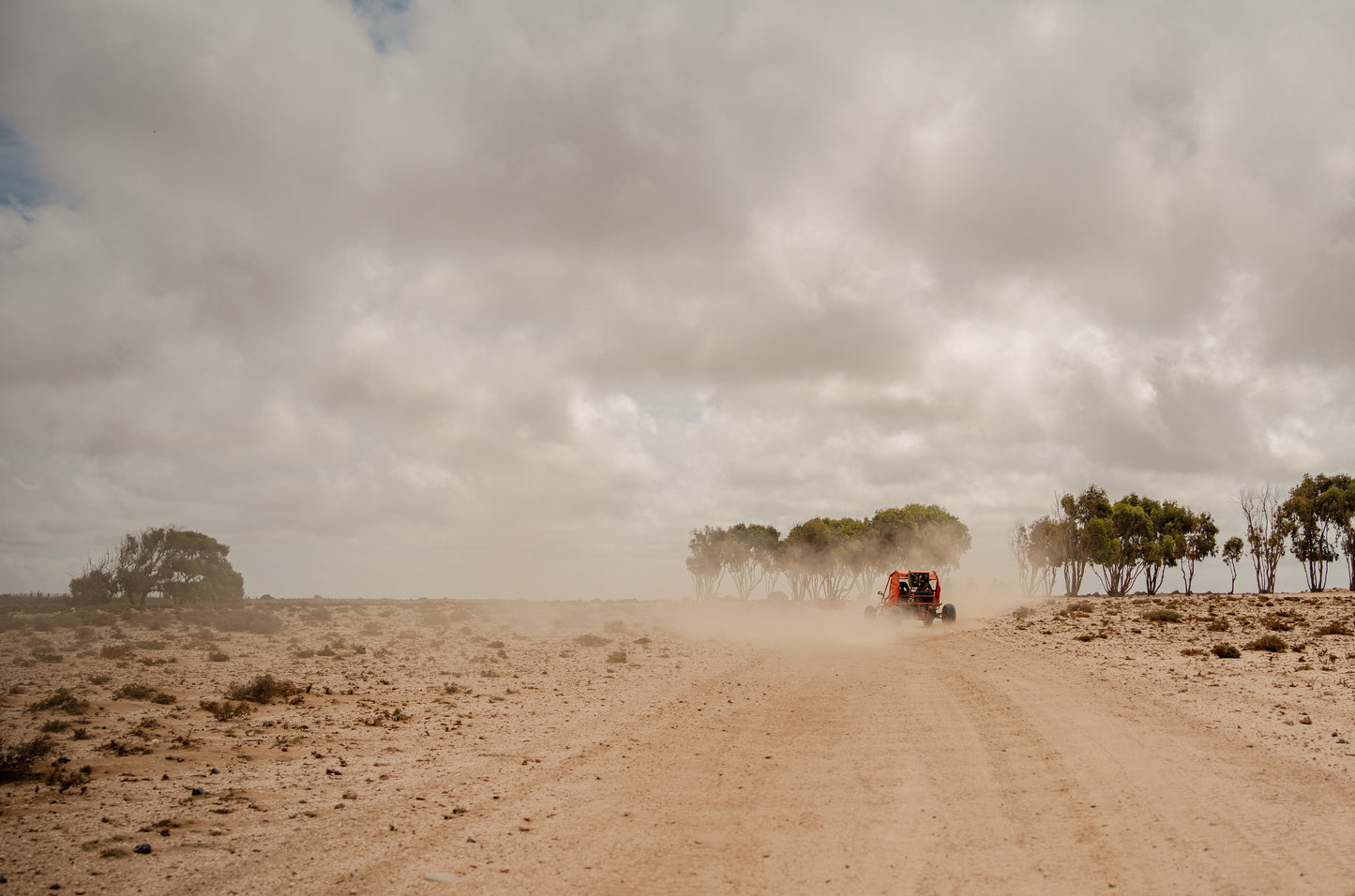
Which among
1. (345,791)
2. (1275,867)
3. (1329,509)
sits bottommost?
(345,791)

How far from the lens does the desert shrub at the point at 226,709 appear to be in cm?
1423

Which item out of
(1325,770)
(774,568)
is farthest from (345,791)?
(774,568)

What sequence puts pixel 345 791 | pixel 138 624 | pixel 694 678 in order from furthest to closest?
pixel 138 624 < pixel 694 678 < pixel 345 791

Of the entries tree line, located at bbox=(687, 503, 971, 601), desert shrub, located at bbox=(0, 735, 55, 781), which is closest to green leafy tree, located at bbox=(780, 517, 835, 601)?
tree line, located at bbox=(687, 503, 971, 601)

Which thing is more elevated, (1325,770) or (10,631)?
(1325,770)

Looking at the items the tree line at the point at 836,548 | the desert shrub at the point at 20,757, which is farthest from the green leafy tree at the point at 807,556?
the desert shrub at the point at 20,757

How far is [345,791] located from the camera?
9.41 meters

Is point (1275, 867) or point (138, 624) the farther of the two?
point (138, 624)

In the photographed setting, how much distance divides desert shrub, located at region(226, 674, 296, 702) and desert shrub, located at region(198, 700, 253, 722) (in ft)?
2.10

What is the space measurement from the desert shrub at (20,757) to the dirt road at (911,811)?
20.9 feet

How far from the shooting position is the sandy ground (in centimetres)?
680

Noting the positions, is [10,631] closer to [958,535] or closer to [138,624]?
[138,624]

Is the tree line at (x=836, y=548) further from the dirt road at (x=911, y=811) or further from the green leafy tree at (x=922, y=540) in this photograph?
the dirt road at (x=911, y=811)

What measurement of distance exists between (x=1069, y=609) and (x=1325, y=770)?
100 ft
